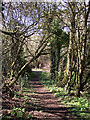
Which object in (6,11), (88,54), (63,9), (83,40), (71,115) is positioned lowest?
(71,115)

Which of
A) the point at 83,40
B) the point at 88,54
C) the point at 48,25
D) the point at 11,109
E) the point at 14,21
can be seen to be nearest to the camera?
the point at 14,21

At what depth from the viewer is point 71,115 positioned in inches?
200

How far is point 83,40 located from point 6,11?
4536 mm

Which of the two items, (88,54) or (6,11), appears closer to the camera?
(6,11)

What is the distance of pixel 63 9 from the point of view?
9.05 metres

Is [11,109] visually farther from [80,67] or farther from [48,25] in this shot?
[80,67]

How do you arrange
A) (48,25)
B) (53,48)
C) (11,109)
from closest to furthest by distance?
1. (48,25)
2. (11,109)
3. (53,48)

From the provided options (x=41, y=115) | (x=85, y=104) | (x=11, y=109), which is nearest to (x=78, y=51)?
(x=85, y=104)

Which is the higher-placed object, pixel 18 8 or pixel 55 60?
pixel 18 8

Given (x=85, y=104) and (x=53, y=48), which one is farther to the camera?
(x=53, y=48)

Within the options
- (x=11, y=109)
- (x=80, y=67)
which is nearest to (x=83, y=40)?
(x=80, y=67)

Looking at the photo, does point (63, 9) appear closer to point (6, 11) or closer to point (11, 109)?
point (6, 11)

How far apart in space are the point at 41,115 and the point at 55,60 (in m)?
8.90

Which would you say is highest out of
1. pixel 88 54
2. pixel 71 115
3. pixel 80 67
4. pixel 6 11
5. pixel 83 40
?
pixel 6 11
